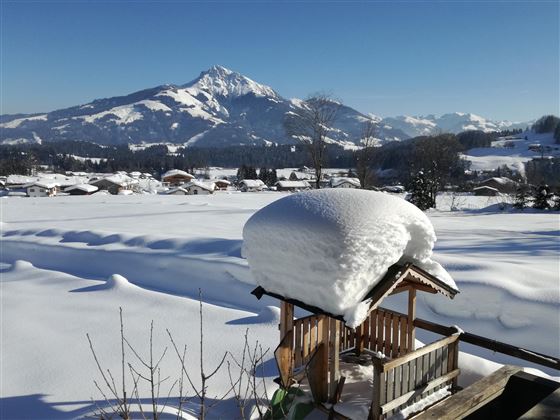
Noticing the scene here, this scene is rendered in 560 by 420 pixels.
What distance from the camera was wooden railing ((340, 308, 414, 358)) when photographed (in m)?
5.88

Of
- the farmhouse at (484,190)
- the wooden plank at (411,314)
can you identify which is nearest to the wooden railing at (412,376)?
the wooden plank at (411,314)

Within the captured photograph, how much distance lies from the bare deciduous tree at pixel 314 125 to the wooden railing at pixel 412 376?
68.0 feet

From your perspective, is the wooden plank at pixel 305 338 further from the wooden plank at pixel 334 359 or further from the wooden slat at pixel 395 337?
the wooden slat at pixel 395 337

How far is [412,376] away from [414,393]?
23 centimetres

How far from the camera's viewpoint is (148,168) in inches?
5472

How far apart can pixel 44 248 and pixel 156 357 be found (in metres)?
12.5

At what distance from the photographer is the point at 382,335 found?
20.6ft

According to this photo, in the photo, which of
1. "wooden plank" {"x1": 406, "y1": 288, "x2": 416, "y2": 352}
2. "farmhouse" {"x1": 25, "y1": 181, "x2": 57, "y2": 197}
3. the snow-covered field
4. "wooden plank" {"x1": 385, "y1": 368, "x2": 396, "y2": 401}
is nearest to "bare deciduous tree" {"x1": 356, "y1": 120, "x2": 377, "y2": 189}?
the snow-covered field

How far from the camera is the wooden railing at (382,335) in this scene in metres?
5.88

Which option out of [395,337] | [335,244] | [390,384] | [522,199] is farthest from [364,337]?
[522,199]

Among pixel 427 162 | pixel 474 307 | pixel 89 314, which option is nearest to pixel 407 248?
pixel 474 307

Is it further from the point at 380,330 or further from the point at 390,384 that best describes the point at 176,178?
the point at 390,384

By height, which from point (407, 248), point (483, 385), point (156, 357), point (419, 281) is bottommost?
point (156, 357)

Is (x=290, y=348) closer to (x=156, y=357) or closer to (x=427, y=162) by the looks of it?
(x=156, y=357)
